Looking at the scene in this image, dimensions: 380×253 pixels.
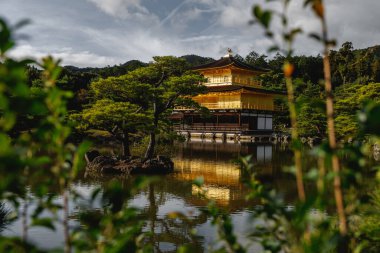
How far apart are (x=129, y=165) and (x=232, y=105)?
70.0 ft

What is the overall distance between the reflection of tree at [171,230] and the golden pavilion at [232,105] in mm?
23400

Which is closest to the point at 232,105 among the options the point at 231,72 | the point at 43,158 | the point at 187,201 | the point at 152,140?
the point at 231,72

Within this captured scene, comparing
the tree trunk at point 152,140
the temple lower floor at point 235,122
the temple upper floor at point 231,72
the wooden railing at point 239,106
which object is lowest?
the tree trunk at point 152,140

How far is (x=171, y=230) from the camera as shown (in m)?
6.10

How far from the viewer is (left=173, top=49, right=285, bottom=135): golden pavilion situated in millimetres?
31656

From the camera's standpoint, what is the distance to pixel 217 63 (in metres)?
37.5

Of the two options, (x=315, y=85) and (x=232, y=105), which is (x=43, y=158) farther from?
(x=315, y=85)

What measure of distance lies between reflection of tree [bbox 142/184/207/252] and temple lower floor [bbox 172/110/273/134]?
76.8 feet

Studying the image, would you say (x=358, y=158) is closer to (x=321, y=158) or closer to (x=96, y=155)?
(x=321, y=158)

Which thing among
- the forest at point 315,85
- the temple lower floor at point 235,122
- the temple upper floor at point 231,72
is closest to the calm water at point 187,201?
the forest at point 315,85

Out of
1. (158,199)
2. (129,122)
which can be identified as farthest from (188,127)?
(158,199)

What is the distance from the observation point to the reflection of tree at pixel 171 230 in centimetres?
548

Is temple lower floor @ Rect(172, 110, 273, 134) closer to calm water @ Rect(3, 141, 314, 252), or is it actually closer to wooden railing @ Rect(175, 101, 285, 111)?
wooden railing @ Rect(175, 101, 285, 111)

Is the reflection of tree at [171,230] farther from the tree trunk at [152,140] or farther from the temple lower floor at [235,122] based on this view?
the temple lower floor at [235,122]
